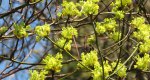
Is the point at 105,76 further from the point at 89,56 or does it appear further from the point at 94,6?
the point at 94,6

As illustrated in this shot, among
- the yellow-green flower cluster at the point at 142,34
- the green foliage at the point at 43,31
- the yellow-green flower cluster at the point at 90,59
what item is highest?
the green foliage at the point at 43,31

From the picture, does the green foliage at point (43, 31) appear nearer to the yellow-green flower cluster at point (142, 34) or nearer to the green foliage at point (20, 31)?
the green foliage at point (20, 31)

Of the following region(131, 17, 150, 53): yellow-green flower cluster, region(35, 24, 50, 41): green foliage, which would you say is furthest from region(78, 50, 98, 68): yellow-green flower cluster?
region(131, 17, 150, 53): yellow-green flower cluster

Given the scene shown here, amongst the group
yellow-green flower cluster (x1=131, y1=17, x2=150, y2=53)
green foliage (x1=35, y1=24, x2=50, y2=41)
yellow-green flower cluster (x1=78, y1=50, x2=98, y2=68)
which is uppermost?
green foliage (x1=35, y1=24, x2=50, y2=41)

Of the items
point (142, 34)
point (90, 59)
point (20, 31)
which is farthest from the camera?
point (142, 34)

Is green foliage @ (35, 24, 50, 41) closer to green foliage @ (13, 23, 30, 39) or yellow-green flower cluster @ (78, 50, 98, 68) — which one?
green foliage @ (13, 23, 30, 39)

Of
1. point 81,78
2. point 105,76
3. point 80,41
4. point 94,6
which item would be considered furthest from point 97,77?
point 81,78

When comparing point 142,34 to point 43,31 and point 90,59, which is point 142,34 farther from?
point 43,31

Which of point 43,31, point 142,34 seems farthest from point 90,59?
point 142,34

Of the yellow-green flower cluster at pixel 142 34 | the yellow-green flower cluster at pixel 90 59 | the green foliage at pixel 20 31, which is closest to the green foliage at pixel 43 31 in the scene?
the green foliage at pixel 20 31

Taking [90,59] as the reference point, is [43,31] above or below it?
above

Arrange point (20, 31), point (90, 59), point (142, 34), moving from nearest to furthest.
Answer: point (90, 59) < point (20, 31) < point (142, 34)


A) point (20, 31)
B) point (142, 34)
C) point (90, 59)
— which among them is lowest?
point (90, 59)

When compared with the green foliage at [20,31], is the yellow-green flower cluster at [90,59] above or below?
below
